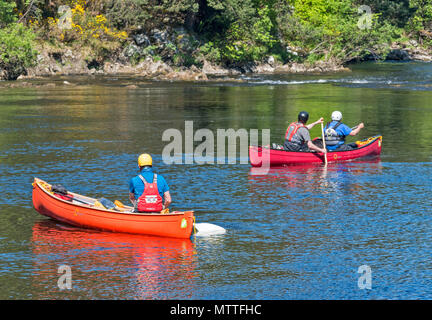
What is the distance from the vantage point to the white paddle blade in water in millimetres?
16609

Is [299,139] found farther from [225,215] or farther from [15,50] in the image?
[15,50]

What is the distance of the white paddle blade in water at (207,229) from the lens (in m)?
16.6

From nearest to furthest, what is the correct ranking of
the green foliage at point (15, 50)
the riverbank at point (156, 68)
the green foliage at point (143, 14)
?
the green foliage at point (15, 50), the riverbank at point (156, 68), the green foliage at point (143, 14)

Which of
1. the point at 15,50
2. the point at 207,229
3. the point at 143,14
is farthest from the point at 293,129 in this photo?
the point at 143,14

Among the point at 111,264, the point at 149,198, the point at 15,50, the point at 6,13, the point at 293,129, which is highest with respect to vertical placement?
the point at 6,13

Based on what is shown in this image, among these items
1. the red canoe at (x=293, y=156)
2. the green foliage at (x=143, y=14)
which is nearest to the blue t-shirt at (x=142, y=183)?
the red canoe at (x=293, y=156)

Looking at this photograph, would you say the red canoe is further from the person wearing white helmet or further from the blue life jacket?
the blue life jacket

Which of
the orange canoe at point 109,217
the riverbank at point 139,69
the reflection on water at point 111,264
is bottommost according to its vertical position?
the reflection on water at point 111,264

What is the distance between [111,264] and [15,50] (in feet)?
154

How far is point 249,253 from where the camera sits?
15242mm

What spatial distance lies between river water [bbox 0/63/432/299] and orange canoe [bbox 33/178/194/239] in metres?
0.26

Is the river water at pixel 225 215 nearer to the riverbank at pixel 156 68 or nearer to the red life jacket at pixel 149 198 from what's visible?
the red life jacket at pixel 149 198

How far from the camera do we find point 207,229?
16.7 metres

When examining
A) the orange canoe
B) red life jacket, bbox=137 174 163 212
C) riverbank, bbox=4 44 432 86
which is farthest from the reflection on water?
riverbank, bbox=4 44 432 86
